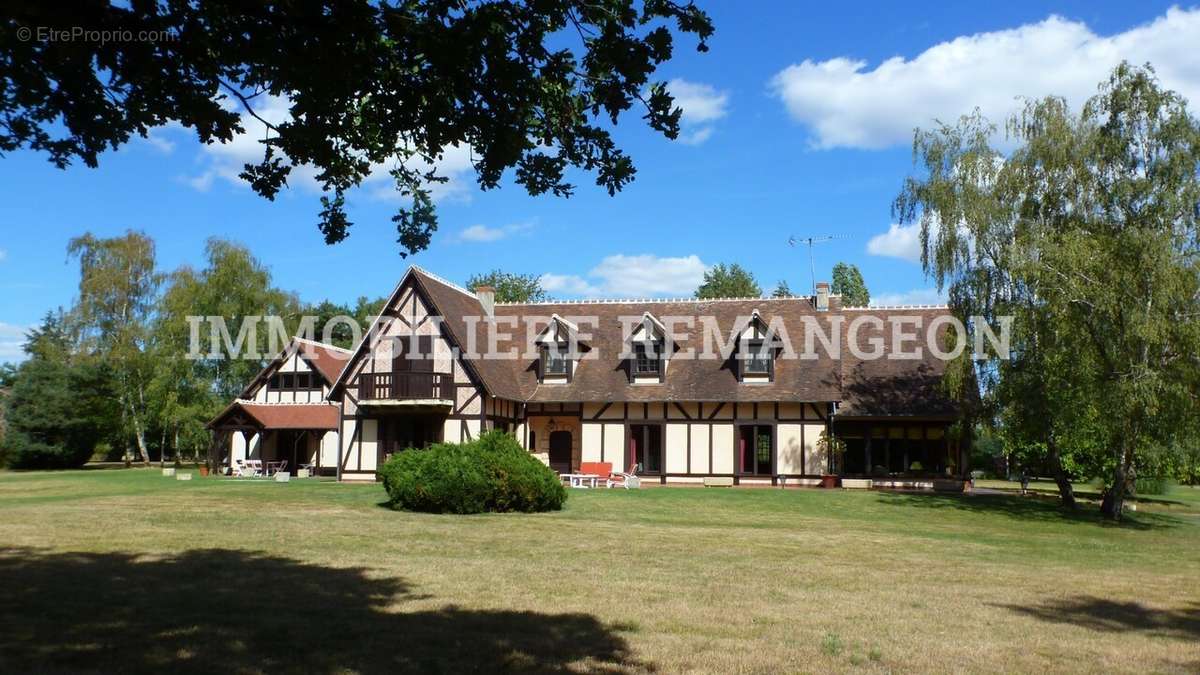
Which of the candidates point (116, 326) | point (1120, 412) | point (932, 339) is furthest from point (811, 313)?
point (116, 326)

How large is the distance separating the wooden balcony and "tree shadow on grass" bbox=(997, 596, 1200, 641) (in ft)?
74.1

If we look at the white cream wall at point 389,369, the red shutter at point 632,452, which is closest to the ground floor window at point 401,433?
the white cream wall at point 389,369

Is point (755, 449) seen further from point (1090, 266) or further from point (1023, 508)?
point (1090, 266)

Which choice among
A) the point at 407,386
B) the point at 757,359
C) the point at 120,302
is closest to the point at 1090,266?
the point at 757,359

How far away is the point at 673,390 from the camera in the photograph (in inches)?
1258

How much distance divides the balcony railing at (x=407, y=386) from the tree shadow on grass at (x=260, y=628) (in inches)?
781

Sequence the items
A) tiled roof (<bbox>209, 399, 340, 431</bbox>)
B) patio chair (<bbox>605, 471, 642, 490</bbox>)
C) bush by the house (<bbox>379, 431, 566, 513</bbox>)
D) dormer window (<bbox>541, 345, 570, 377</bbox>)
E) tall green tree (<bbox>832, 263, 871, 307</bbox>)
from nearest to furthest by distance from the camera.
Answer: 1. bush by the house (<bbox>379, 431, 566, 513</bbox>)
2. patio chair (<bbox>605, 471, 642, 490</bbox>)
3. dormer window (<bbox>541, 345, 570, 377</bbox>)
4. tiled roof (<bbox>209, 399, 340, 431</bbox>)
5. tall green tree (<bbox>832, 263, 871, 307</bbox>)

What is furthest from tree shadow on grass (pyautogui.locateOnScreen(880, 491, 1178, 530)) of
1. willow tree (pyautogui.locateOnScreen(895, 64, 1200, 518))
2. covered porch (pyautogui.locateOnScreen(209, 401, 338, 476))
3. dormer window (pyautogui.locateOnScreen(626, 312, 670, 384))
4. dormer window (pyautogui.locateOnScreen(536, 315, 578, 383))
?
covered porch (pyautogui.locateOnScreen(209, 401, 338, 476))

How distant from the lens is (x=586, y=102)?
693 centimetres

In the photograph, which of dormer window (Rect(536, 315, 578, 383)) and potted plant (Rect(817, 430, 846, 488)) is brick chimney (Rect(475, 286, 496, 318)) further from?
potted plant (Rect(817, 430, 846, 488))

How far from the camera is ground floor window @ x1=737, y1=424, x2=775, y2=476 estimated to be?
3147cm

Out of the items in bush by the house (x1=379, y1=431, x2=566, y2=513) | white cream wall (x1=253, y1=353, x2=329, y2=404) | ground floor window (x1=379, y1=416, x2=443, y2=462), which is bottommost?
bush by the house (x1=379, y1=431, x2=566, y2=513)

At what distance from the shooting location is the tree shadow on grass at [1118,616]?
30.4 feet

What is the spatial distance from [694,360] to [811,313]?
474 cm
